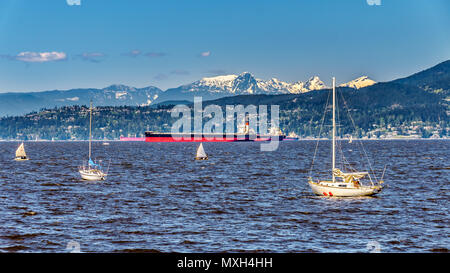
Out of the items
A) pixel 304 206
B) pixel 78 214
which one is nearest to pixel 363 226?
pixel 304 206

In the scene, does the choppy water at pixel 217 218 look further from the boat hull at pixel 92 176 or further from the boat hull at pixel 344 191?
the boat hull at pixel 92 176

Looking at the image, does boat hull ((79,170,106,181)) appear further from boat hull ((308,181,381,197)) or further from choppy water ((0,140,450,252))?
boat hull ((308,181,381,197))

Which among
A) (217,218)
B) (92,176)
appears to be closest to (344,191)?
(217,218)

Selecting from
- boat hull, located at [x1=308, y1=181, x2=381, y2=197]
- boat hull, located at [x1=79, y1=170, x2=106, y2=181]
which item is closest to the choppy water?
boat hull, located at [x1=308, y1=181, x2=381, y2=197]

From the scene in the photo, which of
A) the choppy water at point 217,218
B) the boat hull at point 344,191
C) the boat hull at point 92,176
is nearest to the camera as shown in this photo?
the choppy water at point 217,218

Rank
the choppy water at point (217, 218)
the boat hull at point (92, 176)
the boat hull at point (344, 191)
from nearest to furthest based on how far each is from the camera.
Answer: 1. the choppy water at point (217, 218)
2. the boat hull at point (344, 191)
3. the boat hull at point (92, 176)

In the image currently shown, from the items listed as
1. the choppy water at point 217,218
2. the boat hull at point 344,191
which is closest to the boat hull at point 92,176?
the choppy water at point 217,218

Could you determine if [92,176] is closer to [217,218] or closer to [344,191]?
[344,191]

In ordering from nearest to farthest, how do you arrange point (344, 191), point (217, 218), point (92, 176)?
point (217, 218) → point (344, 191) → point (92, 176)

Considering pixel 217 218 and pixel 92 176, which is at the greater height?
pixel 92 176

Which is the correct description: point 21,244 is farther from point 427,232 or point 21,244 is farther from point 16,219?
point 427,232

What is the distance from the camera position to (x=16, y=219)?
46000 mm

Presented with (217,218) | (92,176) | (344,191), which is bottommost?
(217,218)
